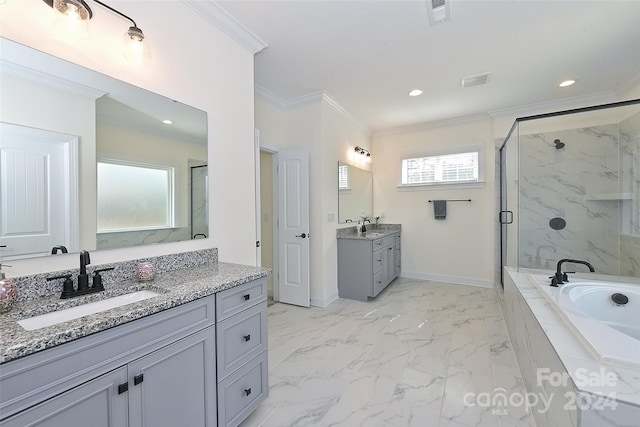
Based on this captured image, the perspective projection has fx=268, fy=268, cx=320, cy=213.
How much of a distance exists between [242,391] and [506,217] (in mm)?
3811

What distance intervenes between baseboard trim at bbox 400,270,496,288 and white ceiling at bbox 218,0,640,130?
2.60 meters

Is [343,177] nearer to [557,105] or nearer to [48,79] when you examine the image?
[557,105]

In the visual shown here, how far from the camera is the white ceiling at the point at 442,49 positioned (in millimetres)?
1937

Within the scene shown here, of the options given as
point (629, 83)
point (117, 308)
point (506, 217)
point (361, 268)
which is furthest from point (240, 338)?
point (629, 83)

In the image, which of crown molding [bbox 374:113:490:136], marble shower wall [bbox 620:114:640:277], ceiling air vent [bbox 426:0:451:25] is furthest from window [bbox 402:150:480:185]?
ceiling air vent [bbox 426:0:451:25]

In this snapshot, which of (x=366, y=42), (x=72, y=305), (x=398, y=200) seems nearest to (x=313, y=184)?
(x=366, y=42)

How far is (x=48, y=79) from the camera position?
116 cm

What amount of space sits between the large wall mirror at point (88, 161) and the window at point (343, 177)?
2.26 metres

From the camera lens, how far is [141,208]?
1.54m

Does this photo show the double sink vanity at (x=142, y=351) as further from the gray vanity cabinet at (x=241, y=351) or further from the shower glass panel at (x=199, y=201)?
the shower glass panel at (x=199, y=201)

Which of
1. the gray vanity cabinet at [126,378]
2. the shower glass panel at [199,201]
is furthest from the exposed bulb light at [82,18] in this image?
the gray vanity cabinet at [126,378]

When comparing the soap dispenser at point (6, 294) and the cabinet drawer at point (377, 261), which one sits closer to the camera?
the soap dispenser at point (6, 294)

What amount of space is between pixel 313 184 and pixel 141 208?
84.3 inches

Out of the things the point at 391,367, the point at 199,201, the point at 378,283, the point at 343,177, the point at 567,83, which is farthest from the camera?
the point at 343,177
